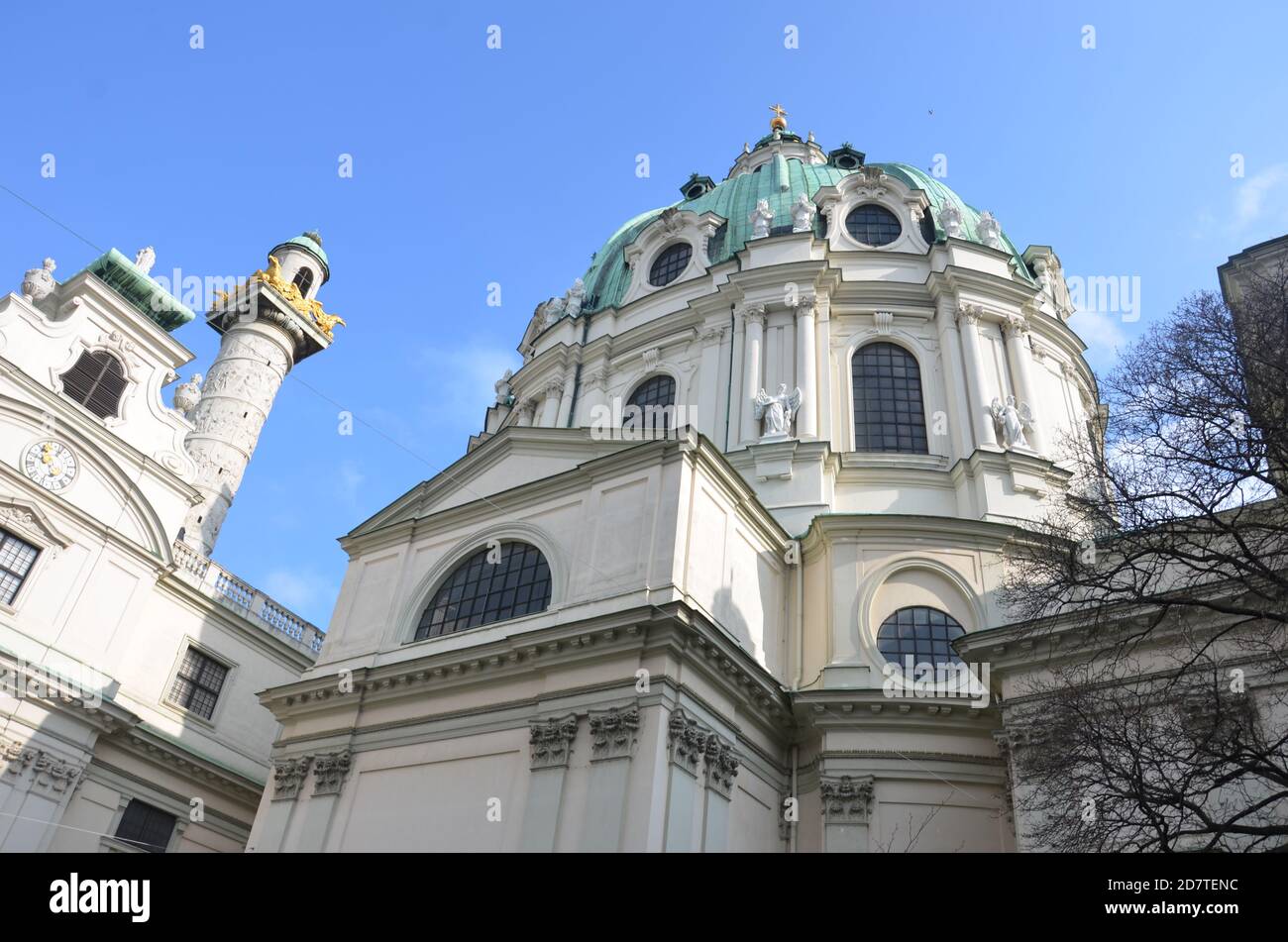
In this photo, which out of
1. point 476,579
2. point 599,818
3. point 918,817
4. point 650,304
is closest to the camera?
point 599,818

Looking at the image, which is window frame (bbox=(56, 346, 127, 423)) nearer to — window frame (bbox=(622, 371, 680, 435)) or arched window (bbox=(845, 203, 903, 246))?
window frame (bbox=(622, 371, 680, 435))

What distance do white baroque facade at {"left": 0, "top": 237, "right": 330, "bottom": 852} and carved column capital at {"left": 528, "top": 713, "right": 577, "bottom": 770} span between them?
14130 mm

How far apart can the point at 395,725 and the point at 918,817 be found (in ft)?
32.9

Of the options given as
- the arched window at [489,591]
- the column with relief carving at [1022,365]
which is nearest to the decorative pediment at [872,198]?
the column with relief carving at [1022,365]

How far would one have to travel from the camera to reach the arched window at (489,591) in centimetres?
1898

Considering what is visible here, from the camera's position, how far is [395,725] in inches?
728

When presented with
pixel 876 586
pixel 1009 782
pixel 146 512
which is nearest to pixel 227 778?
pixel 146 512

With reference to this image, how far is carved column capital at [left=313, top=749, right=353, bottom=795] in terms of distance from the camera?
18375 millimetres

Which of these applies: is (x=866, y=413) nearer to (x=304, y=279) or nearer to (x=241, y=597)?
(x=241, y=597)

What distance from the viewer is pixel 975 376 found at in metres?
25.9

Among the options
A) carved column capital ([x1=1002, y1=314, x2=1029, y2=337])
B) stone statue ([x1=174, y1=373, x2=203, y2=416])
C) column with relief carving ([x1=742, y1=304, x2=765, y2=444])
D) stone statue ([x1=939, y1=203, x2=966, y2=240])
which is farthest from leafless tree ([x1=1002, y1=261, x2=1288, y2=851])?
stone statue ([x1=174, y1=373, x2=203, y2=416])

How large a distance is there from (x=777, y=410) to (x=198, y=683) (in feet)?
61.4

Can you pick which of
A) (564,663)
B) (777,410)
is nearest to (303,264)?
(777,410)
